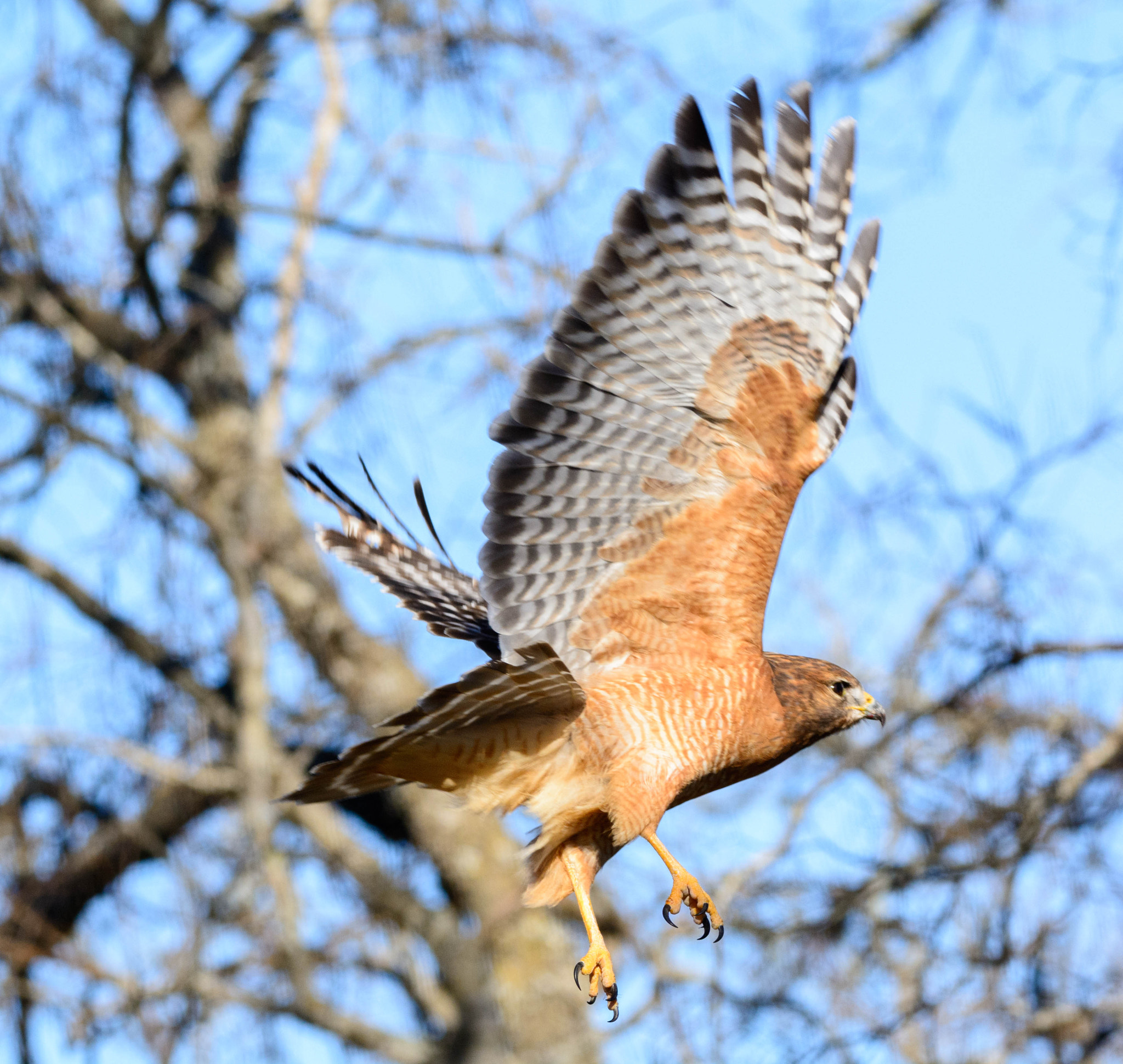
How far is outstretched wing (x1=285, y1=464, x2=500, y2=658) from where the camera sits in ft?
14.5

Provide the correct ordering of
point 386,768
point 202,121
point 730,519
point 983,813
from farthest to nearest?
1. point 202,121
2. point 983,813
3. point 730,519
4. point 386,768

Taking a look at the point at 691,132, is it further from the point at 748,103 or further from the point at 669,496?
the point at 669,496

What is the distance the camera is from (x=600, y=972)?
10.6ft

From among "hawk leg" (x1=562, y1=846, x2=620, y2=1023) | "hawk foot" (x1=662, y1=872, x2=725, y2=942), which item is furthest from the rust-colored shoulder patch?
"hawk leg" (x1=562, y1=846, x2=620, y2=1023)

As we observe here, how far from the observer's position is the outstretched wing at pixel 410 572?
14.5 ft

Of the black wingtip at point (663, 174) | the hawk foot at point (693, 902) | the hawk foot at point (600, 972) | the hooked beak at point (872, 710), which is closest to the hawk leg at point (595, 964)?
the hawk foot at point (600, 972)

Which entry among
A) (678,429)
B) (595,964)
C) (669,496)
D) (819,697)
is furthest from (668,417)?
(595,964)

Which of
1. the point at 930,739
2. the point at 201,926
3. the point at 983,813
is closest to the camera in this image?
the point at 983,813

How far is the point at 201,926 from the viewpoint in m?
6.92

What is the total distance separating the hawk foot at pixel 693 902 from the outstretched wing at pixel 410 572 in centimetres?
113

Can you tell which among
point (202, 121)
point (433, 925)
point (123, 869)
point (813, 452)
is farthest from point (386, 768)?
point (202, 121)

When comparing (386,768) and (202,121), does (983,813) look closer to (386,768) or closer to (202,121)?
(386,768)

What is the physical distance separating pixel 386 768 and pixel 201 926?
4013 millimetres

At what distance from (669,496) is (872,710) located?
34.9 inches
